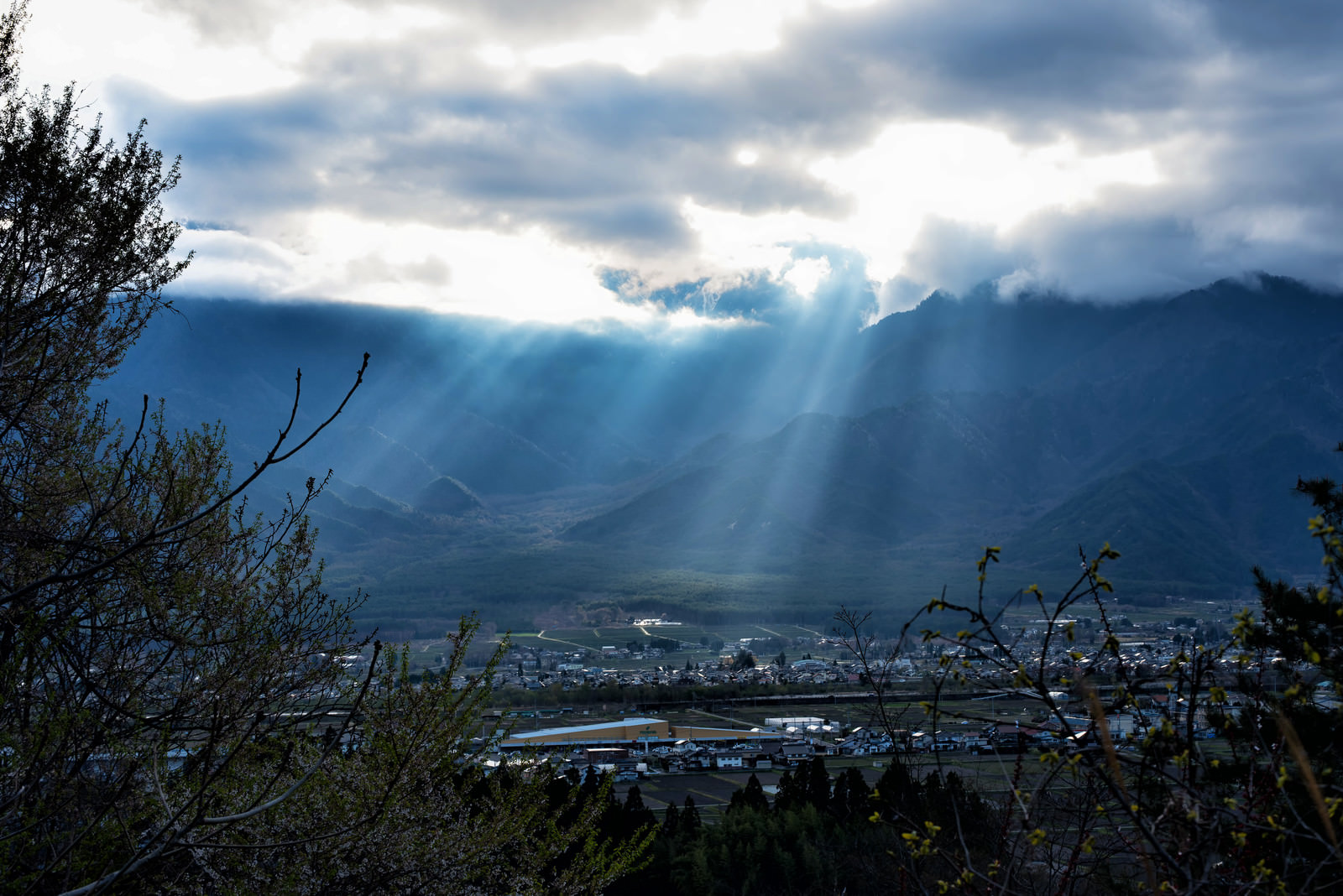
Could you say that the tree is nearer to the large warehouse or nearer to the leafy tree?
the leafy tree

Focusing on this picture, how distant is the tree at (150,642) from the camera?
272 inches

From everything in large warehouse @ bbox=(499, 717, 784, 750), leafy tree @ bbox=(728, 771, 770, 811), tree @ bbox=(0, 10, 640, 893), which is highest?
tree @ bbox=(0, 10, 640, 893)

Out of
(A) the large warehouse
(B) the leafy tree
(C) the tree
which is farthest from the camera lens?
(A) the large warehouse

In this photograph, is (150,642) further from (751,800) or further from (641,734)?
(641,734)

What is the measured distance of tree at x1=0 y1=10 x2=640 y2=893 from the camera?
6.91m

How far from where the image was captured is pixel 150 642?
355 inches

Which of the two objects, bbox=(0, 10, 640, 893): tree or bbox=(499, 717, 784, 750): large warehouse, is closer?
bbox=(0, 10, 640, 893): tree

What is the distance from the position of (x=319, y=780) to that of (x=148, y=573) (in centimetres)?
276

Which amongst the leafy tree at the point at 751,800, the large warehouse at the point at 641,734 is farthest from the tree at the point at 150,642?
the large warehouse at the point at 641,734

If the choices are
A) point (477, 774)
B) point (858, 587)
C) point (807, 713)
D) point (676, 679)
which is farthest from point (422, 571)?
point (477, 774)

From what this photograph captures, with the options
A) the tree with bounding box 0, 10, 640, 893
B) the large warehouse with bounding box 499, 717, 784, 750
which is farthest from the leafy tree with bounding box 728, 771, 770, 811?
the large warehouse with bounding box 499, 717, 784, 750

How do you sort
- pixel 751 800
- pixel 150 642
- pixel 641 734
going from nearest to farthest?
pixel 150 642, pixel 751 800, pixel 641 734

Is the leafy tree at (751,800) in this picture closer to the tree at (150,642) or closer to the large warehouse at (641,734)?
the tree at (150,642)

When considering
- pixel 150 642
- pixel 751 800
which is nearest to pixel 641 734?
pixel 751 800
